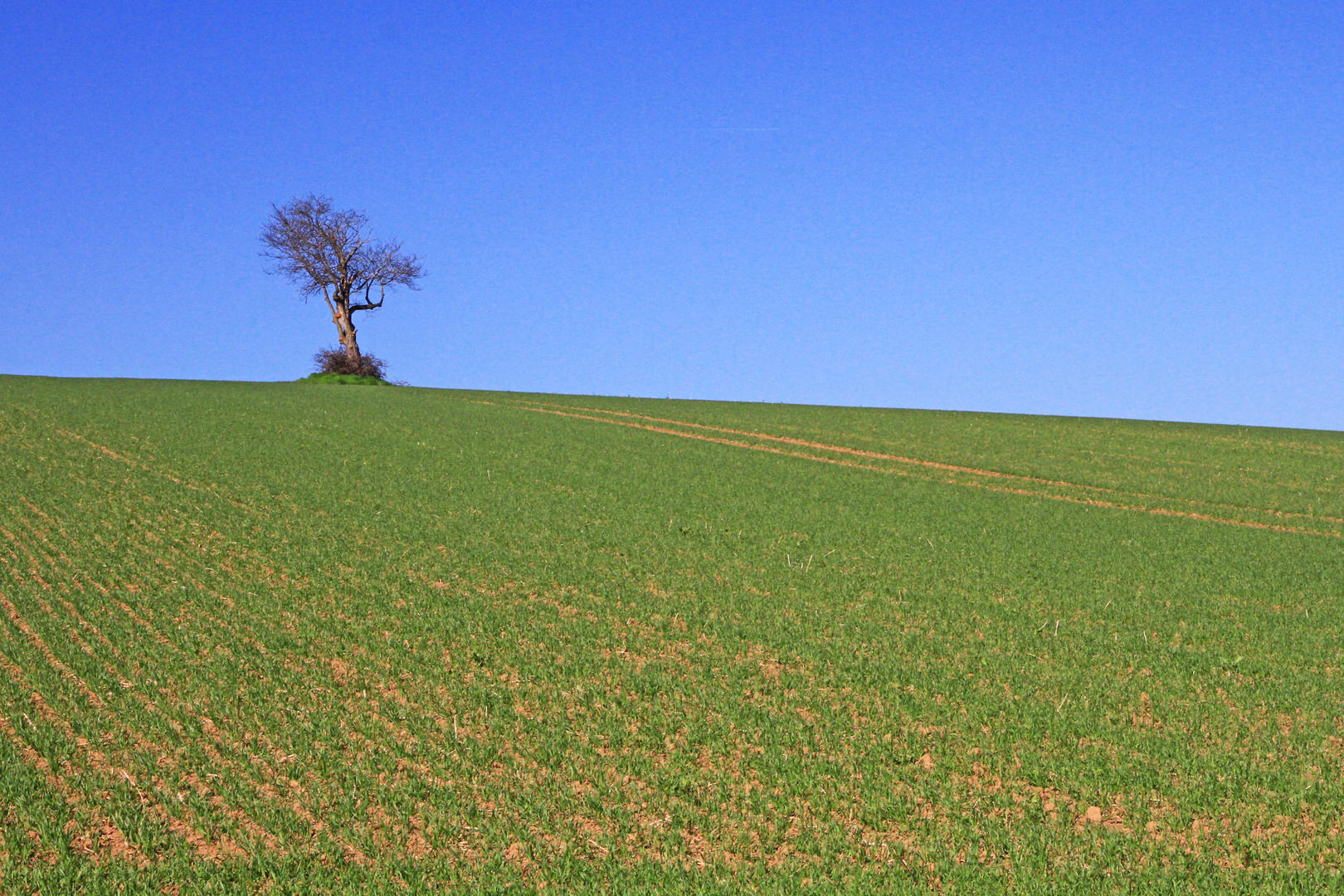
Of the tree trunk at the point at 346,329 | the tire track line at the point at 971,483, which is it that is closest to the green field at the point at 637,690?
the tire track line at the point at 971,483

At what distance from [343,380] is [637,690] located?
56.7 m

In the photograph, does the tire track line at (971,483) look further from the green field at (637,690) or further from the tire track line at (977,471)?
the green field at (637,690)

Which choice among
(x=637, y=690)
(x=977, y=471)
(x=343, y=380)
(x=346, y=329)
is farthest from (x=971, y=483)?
(x=346, y=329)

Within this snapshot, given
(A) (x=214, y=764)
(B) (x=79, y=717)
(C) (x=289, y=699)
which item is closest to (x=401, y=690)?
(C) (x=289, y=699)

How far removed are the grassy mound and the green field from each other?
129ft

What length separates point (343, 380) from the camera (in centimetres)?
6253

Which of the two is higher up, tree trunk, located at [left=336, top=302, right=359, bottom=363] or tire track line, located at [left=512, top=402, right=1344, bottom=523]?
tree trunk, located at [left=336, top=302, right=359, bottom=363]

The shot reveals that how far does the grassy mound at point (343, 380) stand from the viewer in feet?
204

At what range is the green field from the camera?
7254 mm

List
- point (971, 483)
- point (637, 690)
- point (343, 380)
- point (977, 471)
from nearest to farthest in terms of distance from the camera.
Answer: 1. point (637, 690)
2. point (971, 483)
3. point (977, 471)
4. point (343, 380)

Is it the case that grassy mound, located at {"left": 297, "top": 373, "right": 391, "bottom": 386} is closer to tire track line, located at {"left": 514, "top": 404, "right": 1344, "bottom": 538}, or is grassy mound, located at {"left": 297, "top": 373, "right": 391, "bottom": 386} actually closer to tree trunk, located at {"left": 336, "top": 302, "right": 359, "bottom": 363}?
tree trunk, located at {"left": 336, "top": 302, "right": 359, "bottom": 363}

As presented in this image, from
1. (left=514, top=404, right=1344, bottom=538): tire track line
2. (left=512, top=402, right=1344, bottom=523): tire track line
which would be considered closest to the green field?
(left=514, top=404, right=1344, bottom=538): tire track line

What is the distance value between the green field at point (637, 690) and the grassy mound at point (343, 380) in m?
39.4

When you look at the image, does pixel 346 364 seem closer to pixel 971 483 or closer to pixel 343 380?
pixel 343 380
